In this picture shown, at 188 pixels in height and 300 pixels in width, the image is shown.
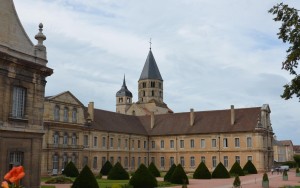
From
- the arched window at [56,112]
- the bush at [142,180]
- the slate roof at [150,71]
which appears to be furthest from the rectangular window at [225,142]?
the slate roof at [150,71]

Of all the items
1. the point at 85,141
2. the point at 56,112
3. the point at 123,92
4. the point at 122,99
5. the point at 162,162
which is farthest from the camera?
the point at 123,92

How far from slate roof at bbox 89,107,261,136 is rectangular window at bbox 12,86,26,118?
26.8 m

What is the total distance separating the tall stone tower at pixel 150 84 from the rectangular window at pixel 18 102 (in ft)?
186

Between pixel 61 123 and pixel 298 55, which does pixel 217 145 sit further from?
pixel 298 55

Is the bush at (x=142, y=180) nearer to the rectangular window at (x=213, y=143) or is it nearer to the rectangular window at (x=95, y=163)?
the rectangular window at (x=95, y=163)

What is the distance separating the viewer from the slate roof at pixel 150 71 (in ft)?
252

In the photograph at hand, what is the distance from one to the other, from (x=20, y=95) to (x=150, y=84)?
58.3 meters

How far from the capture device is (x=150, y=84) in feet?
251

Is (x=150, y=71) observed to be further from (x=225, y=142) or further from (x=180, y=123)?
(x=225, y=142)

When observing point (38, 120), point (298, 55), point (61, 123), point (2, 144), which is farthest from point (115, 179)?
point (298, 55)

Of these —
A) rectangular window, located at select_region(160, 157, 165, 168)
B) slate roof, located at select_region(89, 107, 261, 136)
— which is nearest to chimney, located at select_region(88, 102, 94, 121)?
slate roof, located at select_region(89, 107, 261, 136)

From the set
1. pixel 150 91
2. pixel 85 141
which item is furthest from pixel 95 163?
pixel 150 91

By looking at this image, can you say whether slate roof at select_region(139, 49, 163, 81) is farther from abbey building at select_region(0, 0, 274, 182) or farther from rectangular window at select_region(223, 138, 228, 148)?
rectangular window at select_region(223, 138, 228, 148)

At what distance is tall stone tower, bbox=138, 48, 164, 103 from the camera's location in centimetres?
7606
